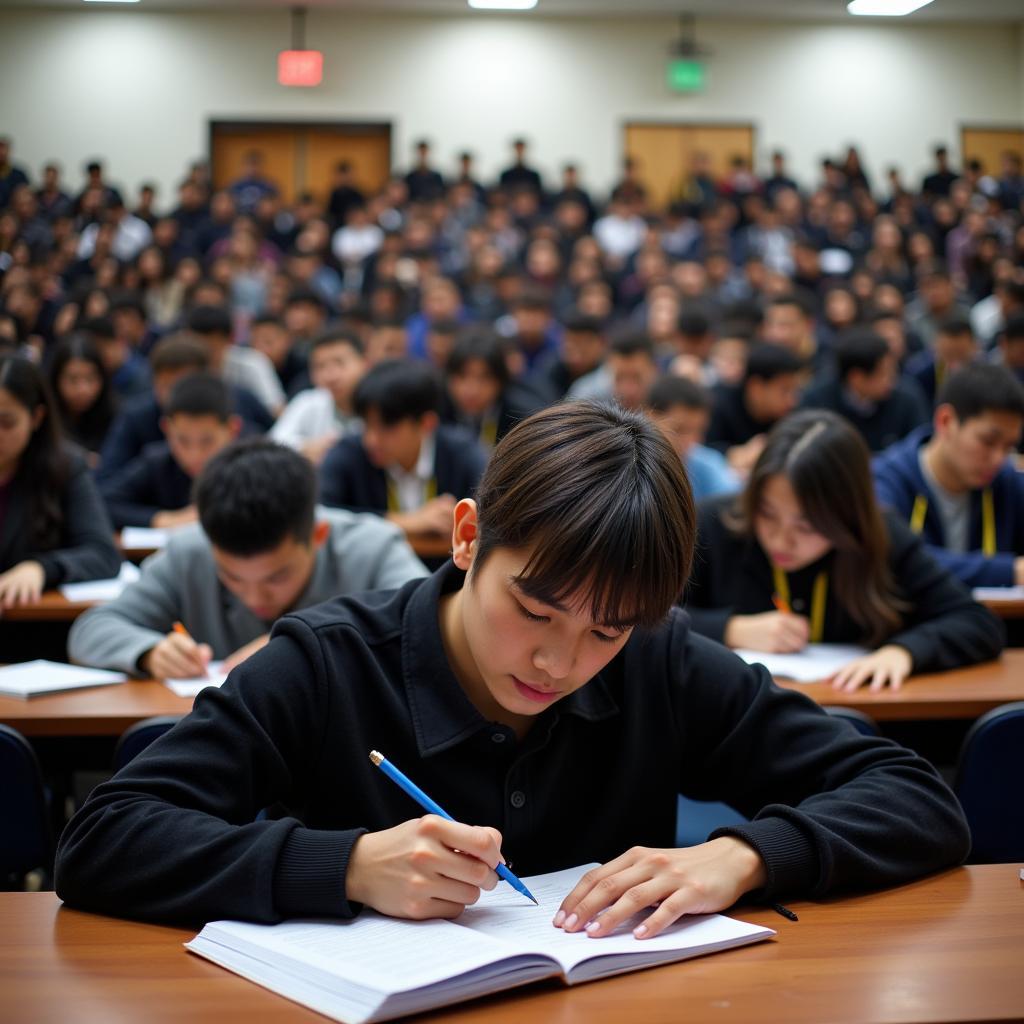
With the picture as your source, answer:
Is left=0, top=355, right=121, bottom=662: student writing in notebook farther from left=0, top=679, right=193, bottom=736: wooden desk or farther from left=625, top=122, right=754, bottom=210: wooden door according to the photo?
left=625, top=122, right=754, bottom=210: wooden door

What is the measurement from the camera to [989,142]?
14875mm

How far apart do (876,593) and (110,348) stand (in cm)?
481

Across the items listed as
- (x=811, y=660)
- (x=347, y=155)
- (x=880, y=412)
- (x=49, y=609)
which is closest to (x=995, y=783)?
(x=811, y=660)

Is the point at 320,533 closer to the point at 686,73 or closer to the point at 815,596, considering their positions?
the point at 815,596

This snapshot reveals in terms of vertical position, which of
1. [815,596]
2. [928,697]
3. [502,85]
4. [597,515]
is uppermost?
[502,85]

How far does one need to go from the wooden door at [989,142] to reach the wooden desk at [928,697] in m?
14.0

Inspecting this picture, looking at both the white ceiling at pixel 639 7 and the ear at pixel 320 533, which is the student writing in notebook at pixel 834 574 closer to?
the ear at pixel 320 533

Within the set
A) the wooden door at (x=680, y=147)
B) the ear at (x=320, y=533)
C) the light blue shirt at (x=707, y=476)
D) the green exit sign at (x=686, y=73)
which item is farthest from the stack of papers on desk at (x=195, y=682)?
the green exit sign at (x=686, y=73)

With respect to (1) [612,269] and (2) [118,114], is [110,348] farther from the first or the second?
(2) [118,114]

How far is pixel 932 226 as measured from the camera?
12.9 meters

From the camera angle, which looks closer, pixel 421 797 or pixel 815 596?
pixel 421 797

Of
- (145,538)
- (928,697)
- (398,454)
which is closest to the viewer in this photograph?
(928,697)

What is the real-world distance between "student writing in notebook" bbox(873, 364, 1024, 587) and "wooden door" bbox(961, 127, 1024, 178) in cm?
1273

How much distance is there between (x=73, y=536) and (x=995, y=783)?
239 cm
